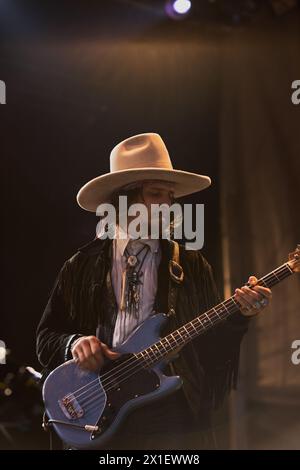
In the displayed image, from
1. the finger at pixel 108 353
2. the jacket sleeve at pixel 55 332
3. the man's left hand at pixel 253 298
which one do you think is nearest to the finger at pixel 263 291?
A: the man's left hand at pixel 253 298

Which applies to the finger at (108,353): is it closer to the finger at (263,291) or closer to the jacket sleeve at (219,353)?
the jacket sleeve at (219,353)

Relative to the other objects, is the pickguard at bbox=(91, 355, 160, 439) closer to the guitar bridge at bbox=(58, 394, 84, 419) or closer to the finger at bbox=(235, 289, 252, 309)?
the guitar bridge at bbox=(58, 394, 84, 419)

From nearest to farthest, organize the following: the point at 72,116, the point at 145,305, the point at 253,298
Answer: the point at 253,298
the point at 145,305
the point at 72,116

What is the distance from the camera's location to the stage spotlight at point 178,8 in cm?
243

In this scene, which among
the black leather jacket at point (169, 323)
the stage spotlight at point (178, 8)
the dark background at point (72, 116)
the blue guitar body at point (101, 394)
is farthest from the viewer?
the stage spotlight at point (178, 8)

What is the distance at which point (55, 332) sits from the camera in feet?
6.11

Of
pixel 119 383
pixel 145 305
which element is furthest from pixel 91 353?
pixel 145 305

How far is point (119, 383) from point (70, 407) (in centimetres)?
17

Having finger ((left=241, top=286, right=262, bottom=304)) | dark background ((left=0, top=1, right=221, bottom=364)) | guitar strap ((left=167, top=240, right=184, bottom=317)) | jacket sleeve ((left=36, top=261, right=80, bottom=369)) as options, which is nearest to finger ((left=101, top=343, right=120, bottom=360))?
jacket sleeve ((left=36, top=261, right=80, bottom=369))

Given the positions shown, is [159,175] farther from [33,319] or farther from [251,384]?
[251,384]

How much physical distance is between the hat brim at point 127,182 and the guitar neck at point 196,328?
16.6 inches

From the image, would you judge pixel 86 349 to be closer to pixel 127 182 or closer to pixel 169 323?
pixel 169 323
